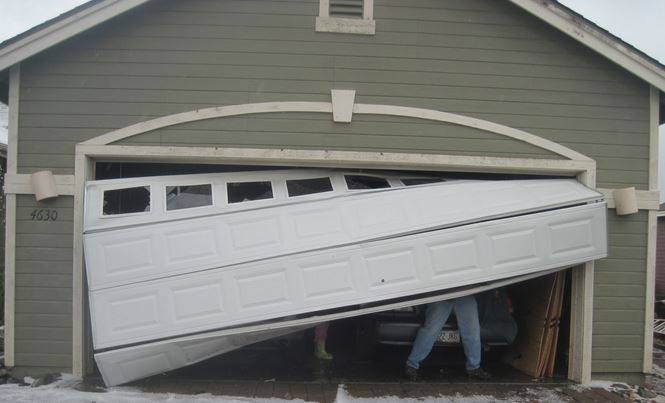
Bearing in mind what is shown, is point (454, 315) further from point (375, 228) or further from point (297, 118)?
Answer: point (297, 118)

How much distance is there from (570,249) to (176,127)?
4.72 meters

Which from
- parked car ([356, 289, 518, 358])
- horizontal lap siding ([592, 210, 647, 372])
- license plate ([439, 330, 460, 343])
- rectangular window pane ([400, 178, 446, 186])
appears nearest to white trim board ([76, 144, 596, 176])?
rectangular window pane ([400, 178, 446, 186])

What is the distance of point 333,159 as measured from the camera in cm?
607

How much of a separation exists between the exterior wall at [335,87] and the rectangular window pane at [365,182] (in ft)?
1.48

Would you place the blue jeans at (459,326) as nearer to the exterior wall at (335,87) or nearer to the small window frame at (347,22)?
the exterior wall at (335,87)

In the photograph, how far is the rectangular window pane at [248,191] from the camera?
6.18 meters

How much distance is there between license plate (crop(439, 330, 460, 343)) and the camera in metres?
6.59

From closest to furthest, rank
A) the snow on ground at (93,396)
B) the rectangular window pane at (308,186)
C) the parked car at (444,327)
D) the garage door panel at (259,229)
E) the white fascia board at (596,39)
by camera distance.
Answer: the snow on ground at (93,396)
the garage door panel at (259,229)
the white fascia board at (596,39)
the rectangular window pane at (308,186)
the parked car at (444,327)

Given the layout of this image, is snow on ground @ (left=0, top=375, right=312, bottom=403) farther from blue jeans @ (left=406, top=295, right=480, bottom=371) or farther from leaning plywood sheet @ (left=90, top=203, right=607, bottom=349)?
blue jeans @ (left=406, top=295, right=480, bottom=371)

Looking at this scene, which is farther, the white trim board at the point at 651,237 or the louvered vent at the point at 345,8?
the white trim board at the point at 651,237

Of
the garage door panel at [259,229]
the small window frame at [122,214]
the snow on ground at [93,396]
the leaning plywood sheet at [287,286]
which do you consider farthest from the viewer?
the small window frame at [122,214]

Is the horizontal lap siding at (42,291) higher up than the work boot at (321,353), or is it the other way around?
the horizontal lap siding at (42,291)

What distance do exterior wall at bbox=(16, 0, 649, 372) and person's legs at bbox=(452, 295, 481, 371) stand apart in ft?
4.87

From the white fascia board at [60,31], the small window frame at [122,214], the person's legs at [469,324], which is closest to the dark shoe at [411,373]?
the person's legs at [469,324]
